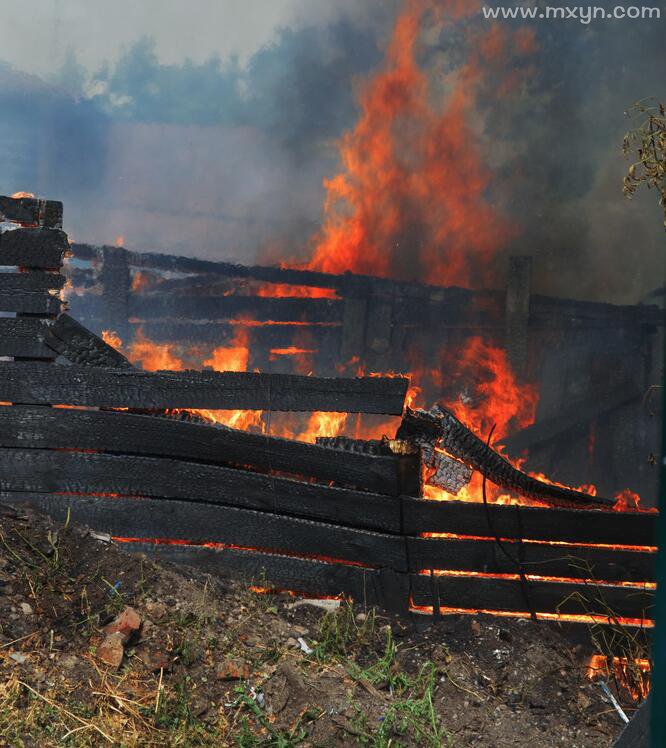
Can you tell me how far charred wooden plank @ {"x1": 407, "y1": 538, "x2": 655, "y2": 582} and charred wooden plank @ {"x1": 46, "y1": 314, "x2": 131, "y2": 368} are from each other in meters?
2.52

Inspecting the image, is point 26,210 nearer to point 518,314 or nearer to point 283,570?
point 283,570

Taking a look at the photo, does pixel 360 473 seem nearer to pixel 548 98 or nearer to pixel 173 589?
pixel 173 589

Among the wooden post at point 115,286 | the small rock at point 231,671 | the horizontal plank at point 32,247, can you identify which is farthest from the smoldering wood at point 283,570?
the wooden post at point 115,286

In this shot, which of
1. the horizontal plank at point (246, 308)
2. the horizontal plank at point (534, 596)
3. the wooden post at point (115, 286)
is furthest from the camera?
A: the horizontal plank at point (246, 308)

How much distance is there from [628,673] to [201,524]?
2946 mm

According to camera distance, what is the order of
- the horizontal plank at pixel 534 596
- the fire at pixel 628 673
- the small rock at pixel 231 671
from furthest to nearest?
the horizontal plank at pixel 534 596
the fire at pixel 628 673
the small rock at pixel 231 671

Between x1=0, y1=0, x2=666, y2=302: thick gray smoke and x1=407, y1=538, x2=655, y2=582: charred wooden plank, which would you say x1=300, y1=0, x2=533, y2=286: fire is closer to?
x1=0, y1=0, x2=666, y2=302: thick gray smoke

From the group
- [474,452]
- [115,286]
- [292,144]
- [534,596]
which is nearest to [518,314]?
[292,144]

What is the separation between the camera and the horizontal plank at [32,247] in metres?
5.27

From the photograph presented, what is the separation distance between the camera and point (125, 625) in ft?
13.7

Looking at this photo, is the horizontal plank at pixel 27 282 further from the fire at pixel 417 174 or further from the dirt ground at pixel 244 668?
the fire at pixel 417 174

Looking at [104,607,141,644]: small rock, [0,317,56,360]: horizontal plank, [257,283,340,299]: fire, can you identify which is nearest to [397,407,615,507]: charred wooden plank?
[104,607,141,644]: small rock

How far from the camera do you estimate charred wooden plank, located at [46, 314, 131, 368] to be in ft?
17.6

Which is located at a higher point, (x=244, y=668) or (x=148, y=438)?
(x=148, y=438)
